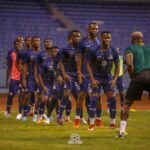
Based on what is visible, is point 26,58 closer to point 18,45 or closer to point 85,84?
point 18,45

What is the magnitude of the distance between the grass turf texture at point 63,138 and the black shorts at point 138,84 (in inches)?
30.8

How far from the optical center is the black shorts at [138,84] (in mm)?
10211

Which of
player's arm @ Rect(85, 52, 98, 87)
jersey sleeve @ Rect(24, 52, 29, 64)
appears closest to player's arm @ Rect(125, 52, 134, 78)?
player's arm @ Rect(85, 52, 98, 87)

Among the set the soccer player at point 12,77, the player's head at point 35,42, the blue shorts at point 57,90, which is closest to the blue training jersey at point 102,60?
the blue shorts at point 57,90

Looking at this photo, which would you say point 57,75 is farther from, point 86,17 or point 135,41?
point 86,17

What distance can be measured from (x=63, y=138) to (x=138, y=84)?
1.66 metres

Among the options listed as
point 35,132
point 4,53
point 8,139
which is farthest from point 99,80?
point 4,53

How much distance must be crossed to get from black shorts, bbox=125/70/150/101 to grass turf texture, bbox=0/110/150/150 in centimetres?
78

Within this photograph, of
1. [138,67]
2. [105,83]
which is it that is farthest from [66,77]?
[138,67]

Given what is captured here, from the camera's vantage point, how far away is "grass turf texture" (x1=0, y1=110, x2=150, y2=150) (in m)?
9.45

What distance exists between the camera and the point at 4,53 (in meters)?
30.8

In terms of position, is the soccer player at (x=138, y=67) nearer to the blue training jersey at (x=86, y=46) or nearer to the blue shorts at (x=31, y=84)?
the blue training jersey at (x=86, y=46)

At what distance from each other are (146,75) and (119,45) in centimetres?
2202

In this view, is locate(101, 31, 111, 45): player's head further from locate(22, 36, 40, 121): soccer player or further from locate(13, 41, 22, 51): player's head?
locate(13, 41, 22, 51): player's head
